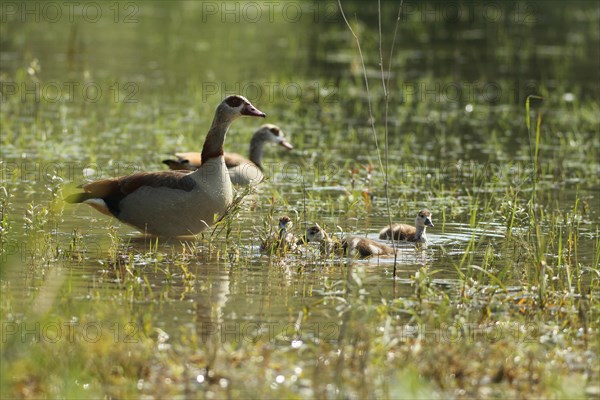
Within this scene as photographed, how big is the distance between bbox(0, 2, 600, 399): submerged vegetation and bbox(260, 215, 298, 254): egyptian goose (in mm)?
77

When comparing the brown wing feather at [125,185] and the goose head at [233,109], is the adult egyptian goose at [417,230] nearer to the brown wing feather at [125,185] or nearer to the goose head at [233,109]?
the goose head at [233,109]

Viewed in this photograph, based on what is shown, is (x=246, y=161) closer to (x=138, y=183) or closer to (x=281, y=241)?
(x=138, y=183)

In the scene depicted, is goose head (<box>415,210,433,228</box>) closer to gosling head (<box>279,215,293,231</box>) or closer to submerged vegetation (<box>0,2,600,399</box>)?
submerged vegetation (<box>0,2,600,399</box>)

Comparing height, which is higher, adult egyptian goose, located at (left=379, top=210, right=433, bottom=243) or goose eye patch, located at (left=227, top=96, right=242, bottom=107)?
goose eye patch, located at (left=227, top=96, right=242, bottom=107)

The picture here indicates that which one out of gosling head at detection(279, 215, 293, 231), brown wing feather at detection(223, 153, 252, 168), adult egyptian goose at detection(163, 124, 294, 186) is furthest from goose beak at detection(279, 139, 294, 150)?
gosling head at detection(279, 215, 293, 231)

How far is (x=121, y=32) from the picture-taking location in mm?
27953

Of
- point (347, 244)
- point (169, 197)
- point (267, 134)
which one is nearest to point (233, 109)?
point (169, 197)

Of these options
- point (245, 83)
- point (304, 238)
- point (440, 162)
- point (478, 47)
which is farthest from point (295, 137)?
point (478, 47)

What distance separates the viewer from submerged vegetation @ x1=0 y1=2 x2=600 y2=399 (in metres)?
6.41

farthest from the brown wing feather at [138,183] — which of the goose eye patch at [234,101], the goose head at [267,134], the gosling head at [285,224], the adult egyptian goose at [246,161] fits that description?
the goose head at [267,134]

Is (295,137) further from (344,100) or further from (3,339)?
(3,339)

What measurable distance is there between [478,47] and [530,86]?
19.8 feet

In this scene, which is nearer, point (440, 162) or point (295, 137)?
point (440, 162)

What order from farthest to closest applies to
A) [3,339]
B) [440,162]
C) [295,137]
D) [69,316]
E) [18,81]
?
[18,81] < [295,137] < [440,162] < [69,316] < [3,339]
